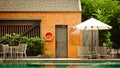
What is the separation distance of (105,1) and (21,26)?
653cm

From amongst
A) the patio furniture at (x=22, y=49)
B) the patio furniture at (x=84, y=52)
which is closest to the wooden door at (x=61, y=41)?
the patio furniture at (x=84, y=52)

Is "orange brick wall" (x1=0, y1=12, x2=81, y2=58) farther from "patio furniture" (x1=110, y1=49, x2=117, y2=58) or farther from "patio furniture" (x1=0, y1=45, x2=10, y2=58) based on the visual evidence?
"patio furniture" (x1=0, y1=45, x2=10, y2=58)

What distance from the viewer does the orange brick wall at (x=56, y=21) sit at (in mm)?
23547

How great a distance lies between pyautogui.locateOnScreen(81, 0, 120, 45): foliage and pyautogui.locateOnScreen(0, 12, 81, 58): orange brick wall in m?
2.31

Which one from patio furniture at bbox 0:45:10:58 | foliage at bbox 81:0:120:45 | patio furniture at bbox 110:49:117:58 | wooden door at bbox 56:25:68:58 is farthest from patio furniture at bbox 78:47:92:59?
patio furniture at bbox 0:45:10:58

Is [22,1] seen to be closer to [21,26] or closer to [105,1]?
[21,26]

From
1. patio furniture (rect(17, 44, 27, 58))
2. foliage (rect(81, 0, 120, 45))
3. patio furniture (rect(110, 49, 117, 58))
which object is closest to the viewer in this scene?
patio furniture (rect(17, 44, 27, 58))

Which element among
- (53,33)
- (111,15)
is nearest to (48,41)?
(53,33)

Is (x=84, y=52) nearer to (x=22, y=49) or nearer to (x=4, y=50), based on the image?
(x=22, y=49)

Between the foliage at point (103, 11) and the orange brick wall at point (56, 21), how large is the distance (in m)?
2.31

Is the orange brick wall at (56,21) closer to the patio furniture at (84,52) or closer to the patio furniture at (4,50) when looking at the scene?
the patio furniture at (84,52)

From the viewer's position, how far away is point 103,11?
25.9 metres

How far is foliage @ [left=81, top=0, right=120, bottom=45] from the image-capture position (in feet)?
82.7

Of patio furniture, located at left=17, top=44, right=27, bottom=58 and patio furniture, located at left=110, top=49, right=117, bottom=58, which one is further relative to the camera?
patio furniture, located at left=110, top=49, right=117, bottom=58
